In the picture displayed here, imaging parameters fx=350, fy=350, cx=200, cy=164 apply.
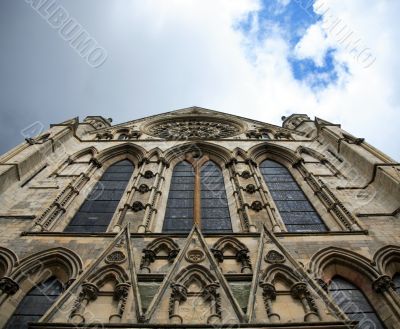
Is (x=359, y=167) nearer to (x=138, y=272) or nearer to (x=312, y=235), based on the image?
(x=312, y=235)

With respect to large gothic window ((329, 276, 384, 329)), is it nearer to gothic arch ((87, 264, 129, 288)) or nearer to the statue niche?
the statue niche

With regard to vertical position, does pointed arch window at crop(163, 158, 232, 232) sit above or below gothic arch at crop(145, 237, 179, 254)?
above

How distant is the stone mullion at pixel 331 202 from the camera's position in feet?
29.4

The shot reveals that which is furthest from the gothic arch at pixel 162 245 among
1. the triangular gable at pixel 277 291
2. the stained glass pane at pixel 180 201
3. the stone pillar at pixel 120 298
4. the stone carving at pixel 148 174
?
the stone carving at pixel 148 174

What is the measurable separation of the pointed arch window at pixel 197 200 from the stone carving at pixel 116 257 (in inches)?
101

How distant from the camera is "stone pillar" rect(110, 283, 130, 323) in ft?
17.6

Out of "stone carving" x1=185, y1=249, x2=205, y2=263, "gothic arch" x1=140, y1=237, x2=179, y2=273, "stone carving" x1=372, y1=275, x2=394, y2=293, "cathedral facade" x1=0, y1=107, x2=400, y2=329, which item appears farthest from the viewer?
"gothic arch" x1=140, y1=237, x2=179, y2=273

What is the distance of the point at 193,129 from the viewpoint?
1859cm

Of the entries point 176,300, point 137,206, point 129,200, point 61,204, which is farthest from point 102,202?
point 176,300

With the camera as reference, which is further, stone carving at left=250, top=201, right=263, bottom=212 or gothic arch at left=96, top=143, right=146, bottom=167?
gothic arch at left=96, top=143, right=146, bottom=167

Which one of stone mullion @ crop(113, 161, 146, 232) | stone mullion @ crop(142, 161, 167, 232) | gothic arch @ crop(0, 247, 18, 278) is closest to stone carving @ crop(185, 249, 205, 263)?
stone mullion @ crop(142, 161, 167, 232)

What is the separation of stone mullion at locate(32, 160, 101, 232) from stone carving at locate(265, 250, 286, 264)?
5.51 meters

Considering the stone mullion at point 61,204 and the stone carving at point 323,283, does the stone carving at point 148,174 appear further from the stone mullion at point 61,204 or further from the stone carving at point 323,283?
the stone carving at point 323,283

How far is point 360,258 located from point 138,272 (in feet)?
15.5
